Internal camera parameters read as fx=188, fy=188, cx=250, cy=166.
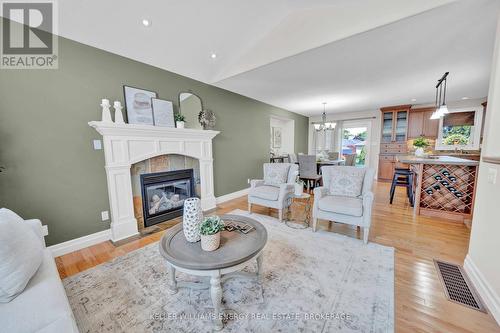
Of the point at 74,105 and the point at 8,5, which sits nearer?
the point at 8,5

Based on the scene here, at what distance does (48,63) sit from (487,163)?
4.42m

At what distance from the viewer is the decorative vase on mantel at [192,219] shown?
151cm

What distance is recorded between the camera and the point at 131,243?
2.39 metres

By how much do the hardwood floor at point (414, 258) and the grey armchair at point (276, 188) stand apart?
40 cm

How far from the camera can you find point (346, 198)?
2576mm

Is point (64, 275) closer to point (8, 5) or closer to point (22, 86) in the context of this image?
point (22, 86)

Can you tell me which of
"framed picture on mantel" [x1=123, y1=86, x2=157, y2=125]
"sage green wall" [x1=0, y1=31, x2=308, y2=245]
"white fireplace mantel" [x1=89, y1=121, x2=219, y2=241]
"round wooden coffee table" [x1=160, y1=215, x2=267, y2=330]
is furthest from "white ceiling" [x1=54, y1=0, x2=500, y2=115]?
"round wooden coffee table" [x1=160, y1=215, x2=267, y2=330]

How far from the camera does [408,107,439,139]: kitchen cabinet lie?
5.24 meters

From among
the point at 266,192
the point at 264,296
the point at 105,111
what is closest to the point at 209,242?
the point at 264,296

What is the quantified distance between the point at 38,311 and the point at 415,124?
7.60 m

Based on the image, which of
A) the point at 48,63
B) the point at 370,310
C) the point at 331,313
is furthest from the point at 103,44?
the point at 370,310

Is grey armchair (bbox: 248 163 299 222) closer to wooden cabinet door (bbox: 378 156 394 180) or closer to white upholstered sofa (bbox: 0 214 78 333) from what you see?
white upholstered sofa (bbox: 0 214 78 333)

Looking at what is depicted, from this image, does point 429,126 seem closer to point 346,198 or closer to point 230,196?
point 346,198

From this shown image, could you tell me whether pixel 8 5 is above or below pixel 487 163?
above
